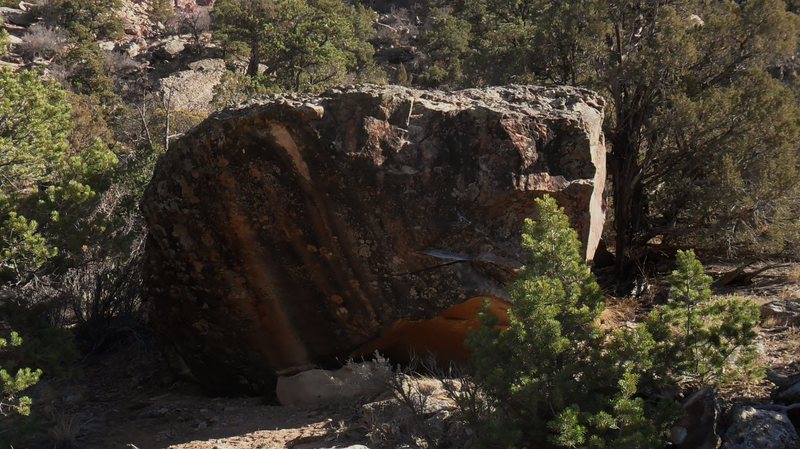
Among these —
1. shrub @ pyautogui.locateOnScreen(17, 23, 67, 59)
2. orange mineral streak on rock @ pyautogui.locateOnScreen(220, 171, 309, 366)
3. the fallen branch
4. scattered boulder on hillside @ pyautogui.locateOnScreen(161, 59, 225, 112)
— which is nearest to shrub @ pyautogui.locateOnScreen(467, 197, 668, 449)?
orange mineral streak on rock @ pyautogui.locateOnScreen(220, 171, 309, 366)

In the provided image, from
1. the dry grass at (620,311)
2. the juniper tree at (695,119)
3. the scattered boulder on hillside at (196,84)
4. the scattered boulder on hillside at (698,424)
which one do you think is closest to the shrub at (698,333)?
the scattered boulder on hillside at (698,424)

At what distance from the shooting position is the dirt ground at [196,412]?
5547 mm

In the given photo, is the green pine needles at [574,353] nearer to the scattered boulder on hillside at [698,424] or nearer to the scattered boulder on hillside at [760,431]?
the scattered boulder on hillside at [698,424]

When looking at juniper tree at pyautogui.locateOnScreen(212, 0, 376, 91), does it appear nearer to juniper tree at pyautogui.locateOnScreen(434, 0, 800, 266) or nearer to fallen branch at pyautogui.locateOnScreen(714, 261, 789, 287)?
juniper tree at pyautogui.locateOnScreen(434, 0, 800, 266)

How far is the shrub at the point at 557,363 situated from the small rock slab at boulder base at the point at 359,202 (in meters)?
1.16

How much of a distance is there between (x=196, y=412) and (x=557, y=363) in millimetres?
3542

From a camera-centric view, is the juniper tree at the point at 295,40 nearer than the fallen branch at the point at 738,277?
No

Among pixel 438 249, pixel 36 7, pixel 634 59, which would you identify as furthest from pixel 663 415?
pixel 36 7

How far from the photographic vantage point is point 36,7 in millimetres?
28562

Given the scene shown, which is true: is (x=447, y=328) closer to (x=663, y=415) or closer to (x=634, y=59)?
(x=663, y=415)

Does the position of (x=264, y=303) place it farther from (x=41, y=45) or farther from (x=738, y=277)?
(x=41, y=45)

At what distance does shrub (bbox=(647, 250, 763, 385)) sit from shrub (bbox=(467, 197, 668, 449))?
0.70 ft

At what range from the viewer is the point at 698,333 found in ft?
14.1

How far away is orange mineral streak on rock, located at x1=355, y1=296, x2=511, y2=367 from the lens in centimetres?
611
